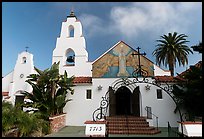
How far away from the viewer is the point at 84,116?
14.1m

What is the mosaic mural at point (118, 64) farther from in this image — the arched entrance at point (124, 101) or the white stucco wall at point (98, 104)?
the arched entrance at point (124, 101)

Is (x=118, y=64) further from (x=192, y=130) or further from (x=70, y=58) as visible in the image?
(x=192, y=130)

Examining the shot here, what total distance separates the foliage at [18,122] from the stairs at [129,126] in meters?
4.04

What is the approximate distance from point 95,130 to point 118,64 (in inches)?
306

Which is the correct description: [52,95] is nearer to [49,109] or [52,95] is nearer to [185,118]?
[49,109]

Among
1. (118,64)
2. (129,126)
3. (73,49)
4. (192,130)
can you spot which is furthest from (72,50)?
(192,130)

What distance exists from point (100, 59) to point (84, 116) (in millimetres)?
4651

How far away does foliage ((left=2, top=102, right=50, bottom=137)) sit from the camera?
8.39 metres

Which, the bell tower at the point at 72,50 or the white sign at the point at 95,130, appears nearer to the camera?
the white sign at the point at 95,130

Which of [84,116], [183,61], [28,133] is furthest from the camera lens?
[183,61]

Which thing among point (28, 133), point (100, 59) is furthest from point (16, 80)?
point (28, 133)

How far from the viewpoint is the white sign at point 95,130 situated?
310 inches

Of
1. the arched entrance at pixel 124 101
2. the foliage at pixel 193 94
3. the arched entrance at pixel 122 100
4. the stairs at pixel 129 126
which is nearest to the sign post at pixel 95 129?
the stairs at pixel 129 126

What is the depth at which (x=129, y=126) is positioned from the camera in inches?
449
